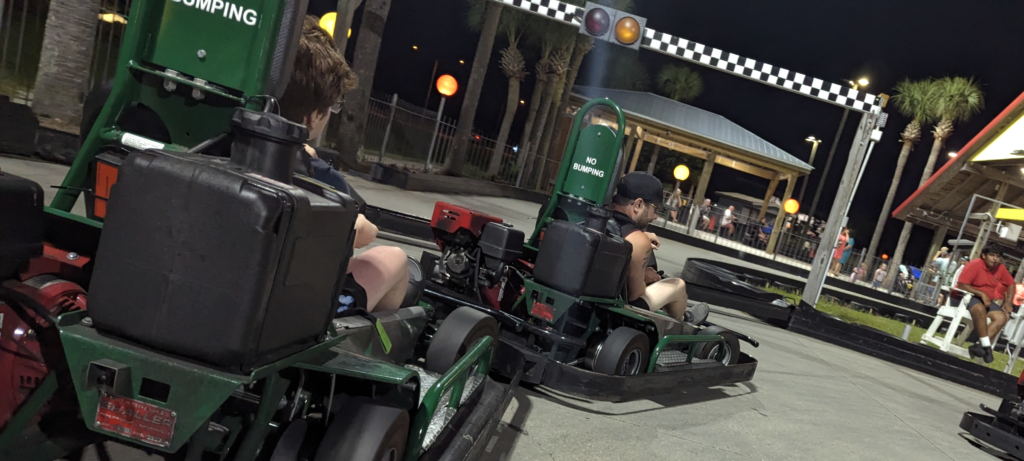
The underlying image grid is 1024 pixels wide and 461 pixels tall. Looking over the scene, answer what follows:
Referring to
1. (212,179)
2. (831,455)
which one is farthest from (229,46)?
(831,455)

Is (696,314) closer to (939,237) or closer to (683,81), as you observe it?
(939,237)

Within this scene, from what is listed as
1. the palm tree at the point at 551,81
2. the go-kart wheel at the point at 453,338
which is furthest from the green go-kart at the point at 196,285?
the palm tree at the point at 551,81

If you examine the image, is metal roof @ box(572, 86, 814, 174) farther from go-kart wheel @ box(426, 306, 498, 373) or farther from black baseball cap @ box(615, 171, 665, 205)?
go-kart wheel @ box(426, 306, 498, 373)

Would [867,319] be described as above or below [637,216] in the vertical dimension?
below

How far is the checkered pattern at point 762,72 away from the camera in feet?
29.5

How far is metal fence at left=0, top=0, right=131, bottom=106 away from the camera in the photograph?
604 centimetres

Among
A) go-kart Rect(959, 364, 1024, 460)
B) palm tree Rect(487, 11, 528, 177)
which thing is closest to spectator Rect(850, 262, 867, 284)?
palm tree Rect(487, 11, 528, 177)

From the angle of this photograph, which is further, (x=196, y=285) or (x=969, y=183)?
(x=969, y=183)

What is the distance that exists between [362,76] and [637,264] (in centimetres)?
894

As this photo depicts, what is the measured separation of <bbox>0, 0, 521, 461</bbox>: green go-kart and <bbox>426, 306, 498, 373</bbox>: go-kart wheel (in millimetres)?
637

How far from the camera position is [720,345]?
4301mm

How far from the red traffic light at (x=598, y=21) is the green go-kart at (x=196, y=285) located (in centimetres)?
779

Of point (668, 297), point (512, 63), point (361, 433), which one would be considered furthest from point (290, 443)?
point (512, 63)

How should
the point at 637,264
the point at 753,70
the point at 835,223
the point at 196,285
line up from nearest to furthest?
the point at 196,285, the point at 637,264, the point at 753,70, the point at 835,223
